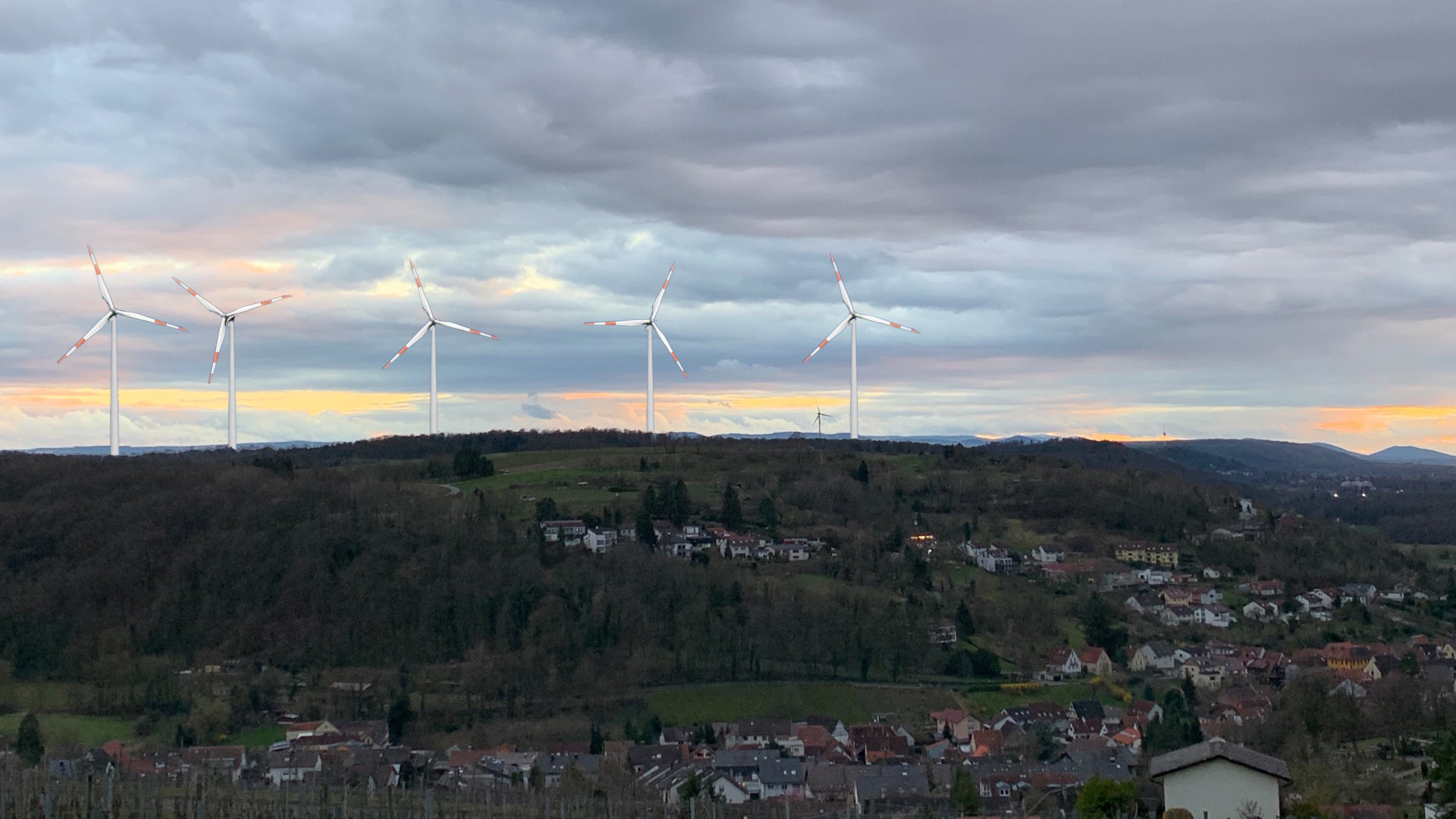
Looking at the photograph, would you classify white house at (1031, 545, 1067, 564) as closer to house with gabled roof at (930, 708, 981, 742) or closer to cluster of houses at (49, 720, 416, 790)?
house with gabled roof at (930, 708, 981, 742)

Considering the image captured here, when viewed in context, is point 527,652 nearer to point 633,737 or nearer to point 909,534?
point 633,737

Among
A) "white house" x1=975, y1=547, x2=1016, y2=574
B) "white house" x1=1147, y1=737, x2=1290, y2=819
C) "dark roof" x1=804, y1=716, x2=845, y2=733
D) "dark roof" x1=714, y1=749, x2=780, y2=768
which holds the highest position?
"white house" x1=1147, y1=737, x2=1290, y2=819

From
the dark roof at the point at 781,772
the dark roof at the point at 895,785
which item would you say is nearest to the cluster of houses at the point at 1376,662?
the dark roof at the point at 895,785

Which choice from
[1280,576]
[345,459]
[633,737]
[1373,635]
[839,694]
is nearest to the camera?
[633,737]

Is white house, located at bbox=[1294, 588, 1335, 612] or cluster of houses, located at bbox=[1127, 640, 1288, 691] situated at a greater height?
white house, located at bbox=[1294, 588, 1335, 612]

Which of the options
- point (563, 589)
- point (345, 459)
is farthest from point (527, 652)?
point (345, 459)

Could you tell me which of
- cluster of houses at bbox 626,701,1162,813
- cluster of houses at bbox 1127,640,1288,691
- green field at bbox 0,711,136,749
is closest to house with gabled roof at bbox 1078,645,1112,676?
cluster of houses at bbox 1127,640,1288,691

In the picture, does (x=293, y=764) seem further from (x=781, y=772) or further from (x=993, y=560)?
(x=993, y=560)
